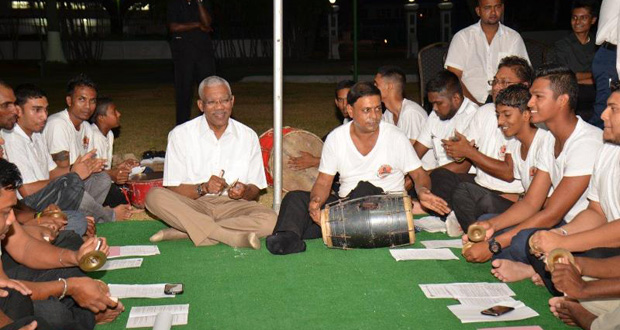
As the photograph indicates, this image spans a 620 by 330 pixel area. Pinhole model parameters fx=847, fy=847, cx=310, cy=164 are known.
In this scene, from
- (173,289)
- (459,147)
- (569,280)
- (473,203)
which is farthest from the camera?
Answer: (459,147)

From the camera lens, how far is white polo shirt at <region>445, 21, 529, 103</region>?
28.3 ft

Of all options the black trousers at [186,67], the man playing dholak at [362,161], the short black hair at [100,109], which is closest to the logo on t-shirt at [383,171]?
the man playing dholak at [362,161]

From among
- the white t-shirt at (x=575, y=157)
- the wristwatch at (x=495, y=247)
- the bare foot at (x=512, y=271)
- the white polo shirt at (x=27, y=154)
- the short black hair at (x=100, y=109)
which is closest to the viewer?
the white t-shirt at (x=575, y=157)

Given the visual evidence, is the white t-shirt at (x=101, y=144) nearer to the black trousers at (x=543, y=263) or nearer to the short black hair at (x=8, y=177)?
the short black hair at (x=8, y=177)

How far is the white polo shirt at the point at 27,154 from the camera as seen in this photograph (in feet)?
21.6

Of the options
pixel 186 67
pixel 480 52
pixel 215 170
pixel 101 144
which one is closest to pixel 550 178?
pixel 215 170

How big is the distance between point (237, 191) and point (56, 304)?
254 cm

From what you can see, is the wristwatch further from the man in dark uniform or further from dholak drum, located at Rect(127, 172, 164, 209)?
the man in dark uniform

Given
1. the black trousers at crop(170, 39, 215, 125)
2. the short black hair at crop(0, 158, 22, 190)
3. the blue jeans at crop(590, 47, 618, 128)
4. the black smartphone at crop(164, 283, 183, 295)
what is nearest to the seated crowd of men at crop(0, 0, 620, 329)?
the short black hair at crop(0, 158, 22, 190)

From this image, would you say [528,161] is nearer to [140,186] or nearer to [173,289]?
[173,289]

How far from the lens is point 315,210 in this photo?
6477 millimetres

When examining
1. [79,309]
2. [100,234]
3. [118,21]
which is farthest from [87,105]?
[118,21]

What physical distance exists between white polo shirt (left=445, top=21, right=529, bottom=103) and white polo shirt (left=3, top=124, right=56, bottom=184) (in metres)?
4.17

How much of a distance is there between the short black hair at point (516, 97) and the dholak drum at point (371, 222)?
1022 millimetres
